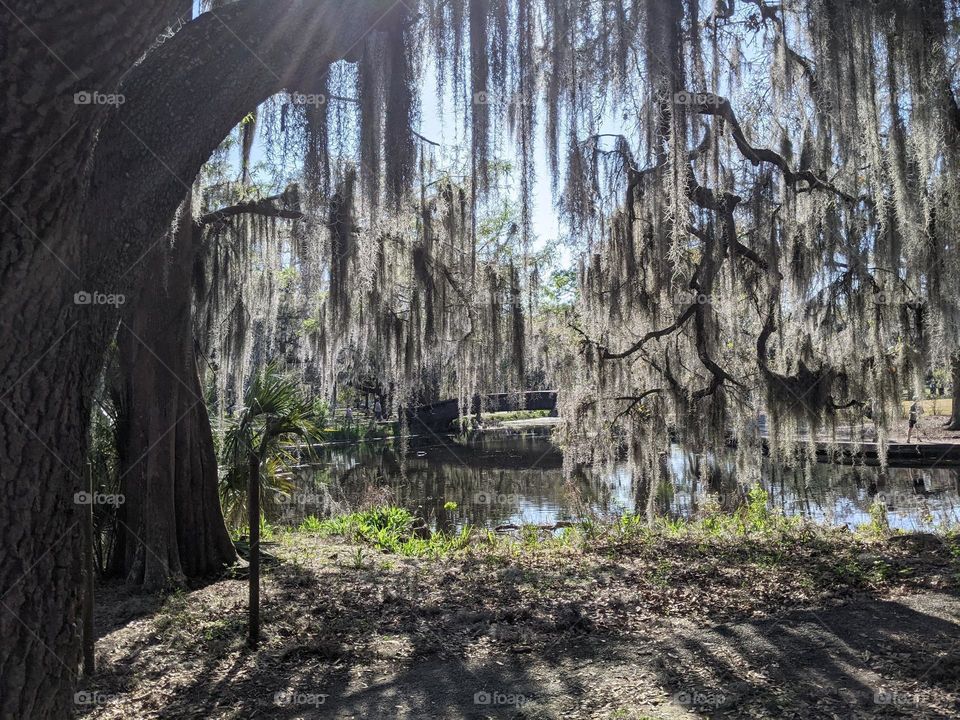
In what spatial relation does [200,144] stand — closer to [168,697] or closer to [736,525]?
[168,697]

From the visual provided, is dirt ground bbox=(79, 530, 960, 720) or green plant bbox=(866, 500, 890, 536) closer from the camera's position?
dirt ground bbox=(79, 530, 960, 720)

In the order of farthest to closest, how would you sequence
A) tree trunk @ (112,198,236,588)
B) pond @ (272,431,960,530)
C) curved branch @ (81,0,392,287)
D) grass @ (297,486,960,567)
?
pond @ (272,431,960,530)
grass @ (297,486,960,567)
tree trunk @ (112,198,236,588)
curved branch @ (81,0,392,287)

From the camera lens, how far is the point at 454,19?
4496 millimetres

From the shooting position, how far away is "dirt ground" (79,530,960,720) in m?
3.61

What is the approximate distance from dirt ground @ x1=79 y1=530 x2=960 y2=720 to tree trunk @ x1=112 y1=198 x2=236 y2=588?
17.5 inches

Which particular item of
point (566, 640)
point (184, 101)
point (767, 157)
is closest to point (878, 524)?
point (767, 157)

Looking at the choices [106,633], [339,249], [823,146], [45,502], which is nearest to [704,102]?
[823,146]

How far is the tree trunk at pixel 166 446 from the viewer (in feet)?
20.2

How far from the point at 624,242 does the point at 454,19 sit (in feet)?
13.1

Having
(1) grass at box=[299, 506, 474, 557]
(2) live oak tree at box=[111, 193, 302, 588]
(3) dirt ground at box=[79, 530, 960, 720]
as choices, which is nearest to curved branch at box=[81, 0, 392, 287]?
(3) dirt ground at box=[79, 530, 960, 720]

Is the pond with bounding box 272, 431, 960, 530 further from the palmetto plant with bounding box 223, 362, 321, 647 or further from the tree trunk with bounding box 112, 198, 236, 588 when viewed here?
the tree trunk with bounding box 112, 198, 236, 588

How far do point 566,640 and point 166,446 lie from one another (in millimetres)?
3851

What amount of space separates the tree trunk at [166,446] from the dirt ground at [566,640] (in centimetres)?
44

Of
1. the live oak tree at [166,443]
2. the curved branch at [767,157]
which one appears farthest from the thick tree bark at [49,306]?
the curved branch at [767,157]
